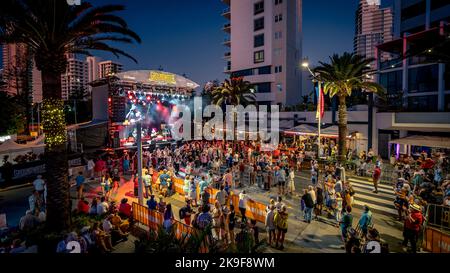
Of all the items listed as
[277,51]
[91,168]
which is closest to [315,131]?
[91,168]

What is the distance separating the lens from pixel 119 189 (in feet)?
50.0

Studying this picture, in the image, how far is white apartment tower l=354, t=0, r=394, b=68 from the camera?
179 metres

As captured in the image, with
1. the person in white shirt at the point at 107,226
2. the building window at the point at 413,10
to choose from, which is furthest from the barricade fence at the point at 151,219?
the building window at the point at 413,10

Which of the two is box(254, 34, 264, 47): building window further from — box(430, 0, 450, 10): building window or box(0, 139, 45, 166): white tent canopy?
box(0, 139, 45, 166): white tent canopy

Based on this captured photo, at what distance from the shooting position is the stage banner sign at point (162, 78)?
25272 millimetres

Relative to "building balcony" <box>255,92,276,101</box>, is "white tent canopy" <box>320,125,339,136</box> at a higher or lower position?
lower

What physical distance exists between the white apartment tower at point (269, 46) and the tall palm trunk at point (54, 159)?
1563 inches

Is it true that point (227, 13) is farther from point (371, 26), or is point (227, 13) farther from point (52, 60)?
point (371, 26)

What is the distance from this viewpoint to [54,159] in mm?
8594

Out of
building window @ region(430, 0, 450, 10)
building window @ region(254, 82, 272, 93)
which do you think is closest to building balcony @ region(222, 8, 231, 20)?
building window @ region(254, 82, 272, 93)

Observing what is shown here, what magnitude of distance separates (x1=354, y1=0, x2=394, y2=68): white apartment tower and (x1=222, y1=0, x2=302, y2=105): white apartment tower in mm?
162152

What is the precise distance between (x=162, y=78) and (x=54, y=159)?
741 inches
